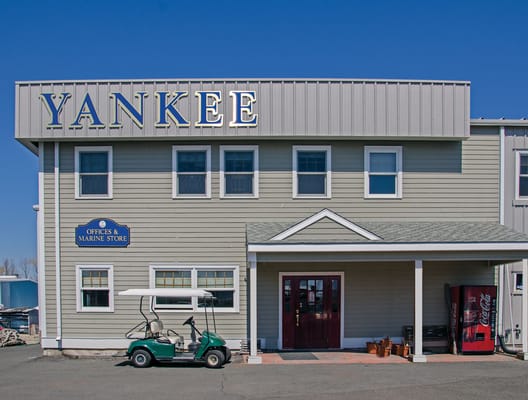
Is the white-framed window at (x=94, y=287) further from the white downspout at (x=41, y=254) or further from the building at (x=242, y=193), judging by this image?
the white downspout at (x=41, y=254)

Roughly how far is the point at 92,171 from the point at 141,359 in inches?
208

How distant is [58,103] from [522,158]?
493 inches

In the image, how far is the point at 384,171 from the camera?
1516 centimetres

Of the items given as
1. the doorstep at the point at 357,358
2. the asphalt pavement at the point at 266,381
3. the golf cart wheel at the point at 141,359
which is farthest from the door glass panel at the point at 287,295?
the golf cart wheel at the point at 141,359

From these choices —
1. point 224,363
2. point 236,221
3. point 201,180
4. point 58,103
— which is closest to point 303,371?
point 224,363

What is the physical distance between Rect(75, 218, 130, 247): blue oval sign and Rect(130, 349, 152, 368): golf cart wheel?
3.17 m

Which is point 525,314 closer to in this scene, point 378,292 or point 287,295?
point 378,292

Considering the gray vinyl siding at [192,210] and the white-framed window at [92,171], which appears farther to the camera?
the white-framed window at [92,171]

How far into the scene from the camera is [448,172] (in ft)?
49.8

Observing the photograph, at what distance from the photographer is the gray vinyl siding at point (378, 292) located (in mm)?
14883

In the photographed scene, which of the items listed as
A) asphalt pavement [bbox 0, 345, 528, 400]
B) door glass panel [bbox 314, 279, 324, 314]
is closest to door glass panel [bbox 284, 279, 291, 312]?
door glass panel [bbox 314, 279, 324, 314]

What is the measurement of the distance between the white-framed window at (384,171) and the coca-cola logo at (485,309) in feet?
10.9

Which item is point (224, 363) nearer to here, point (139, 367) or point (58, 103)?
point (139, 367)

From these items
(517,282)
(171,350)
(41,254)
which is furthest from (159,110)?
(517,282)
